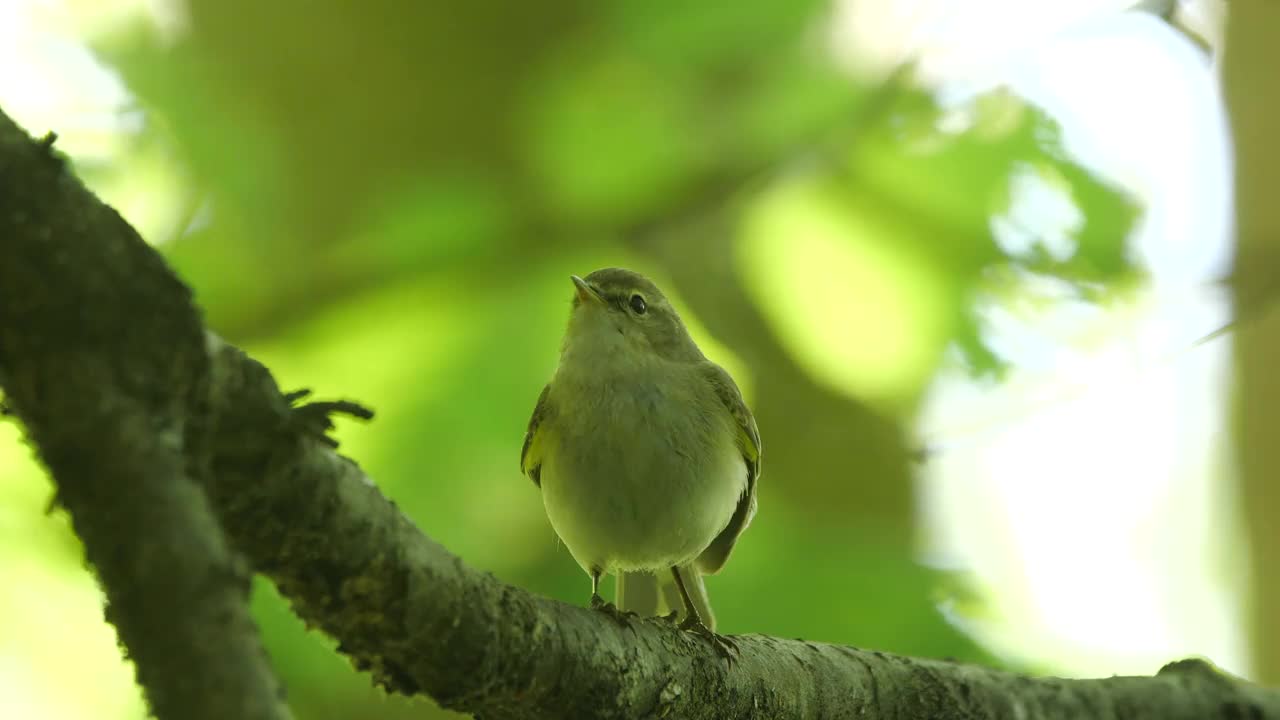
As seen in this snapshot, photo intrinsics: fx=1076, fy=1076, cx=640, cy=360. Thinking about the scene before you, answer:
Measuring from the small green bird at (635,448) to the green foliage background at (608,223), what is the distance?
0.23 m

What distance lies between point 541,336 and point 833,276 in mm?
1048

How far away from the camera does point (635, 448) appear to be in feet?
10.3

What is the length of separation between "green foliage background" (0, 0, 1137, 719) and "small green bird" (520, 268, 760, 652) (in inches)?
9.1

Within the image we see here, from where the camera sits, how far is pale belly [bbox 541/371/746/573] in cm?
314

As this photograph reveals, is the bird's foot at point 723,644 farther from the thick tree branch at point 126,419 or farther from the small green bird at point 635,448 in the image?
the thick tree branch at point 126,419

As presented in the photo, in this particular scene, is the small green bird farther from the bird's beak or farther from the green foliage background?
the green foliage background

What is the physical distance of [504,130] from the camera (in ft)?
12.1

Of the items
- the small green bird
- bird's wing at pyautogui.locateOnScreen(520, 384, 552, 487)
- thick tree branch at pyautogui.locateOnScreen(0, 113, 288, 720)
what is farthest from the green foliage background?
thick tree branch at pyautogui.locateOnScreen(0, 113, 288, 720)

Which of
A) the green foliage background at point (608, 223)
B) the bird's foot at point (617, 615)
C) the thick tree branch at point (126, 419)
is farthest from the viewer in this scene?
the green foliage background at point (608, 223)

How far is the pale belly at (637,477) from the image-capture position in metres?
3.14

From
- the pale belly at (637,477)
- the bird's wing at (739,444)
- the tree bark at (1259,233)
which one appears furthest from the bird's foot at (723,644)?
the tree bark at (1259,233)

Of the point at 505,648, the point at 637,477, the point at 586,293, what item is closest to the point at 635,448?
the point at 637,477

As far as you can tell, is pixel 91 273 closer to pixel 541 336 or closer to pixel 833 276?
pixel 541 336

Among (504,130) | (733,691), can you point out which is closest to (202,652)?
(733,691)
